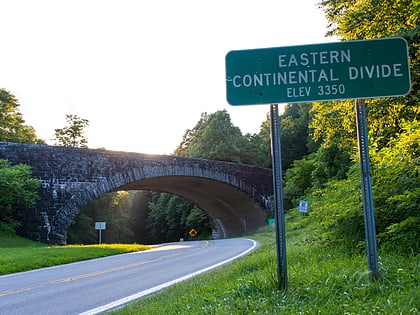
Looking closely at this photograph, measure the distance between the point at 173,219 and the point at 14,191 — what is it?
3573 cm

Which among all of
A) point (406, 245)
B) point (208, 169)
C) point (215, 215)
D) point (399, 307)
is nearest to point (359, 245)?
point (406, 245)

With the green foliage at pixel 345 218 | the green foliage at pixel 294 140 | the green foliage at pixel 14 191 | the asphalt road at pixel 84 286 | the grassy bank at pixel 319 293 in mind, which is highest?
the green foliage at pixel 294 140

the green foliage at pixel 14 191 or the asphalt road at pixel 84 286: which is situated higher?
the green foliage at pixel 14 191

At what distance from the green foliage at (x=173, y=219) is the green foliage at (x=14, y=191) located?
29100 millimetres

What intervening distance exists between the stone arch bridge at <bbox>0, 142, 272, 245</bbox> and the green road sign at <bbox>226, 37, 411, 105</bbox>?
1771 centimetres

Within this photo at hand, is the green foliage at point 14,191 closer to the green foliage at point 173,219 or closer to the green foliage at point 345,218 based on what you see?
the green foliage at point 345,218

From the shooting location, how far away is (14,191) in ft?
59.8

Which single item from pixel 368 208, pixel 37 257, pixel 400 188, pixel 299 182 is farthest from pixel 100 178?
pixel 368 208

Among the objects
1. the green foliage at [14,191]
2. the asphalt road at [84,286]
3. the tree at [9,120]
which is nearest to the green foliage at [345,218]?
the asphalt road at [84,286]

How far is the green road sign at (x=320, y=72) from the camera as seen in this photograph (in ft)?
15.1

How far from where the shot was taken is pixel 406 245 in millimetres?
5406

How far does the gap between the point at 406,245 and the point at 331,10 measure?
10278 mm

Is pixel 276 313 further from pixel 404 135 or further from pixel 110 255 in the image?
pixel 110 255

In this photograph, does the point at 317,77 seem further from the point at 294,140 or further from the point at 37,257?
the point at 294,140
